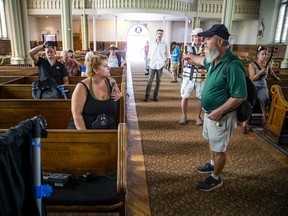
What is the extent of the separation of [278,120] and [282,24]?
13.7 meters

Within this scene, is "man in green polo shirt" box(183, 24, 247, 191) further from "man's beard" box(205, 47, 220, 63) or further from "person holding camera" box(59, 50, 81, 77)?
"person holding camera" box(59, 50, 81, 77)

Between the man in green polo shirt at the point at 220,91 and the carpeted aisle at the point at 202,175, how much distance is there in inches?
14.0

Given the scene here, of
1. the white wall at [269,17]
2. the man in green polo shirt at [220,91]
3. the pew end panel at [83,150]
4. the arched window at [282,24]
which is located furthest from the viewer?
the white wall at [269,17]

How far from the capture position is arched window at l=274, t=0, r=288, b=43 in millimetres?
14148

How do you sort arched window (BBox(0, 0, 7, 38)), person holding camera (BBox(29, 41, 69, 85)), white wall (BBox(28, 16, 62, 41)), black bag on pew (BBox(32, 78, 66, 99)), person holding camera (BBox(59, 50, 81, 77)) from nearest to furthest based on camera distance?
black bag on pew (BBox(32, 78, 66, 99))
person holding camera (BBox(29, 41, 69, 85))
person holding camera (BBox(59, 50, 81, 77))
arched window (BBox(0, 0, 7, 38))
white wall (BBox(28, 16, 62, 41))

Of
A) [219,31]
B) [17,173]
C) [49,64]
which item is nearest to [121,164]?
[17,173]

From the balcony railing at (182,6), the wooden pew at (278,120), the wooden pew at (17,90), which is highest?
the balcony railing at (182,6)

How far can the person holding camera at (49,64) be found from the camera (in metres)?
3.56

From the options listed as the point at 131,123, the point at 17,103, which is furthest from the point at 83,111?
the point at 131,123

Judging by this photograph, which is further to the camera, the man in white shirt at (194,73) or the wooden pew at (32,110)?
the man in white shirt at (194,73)

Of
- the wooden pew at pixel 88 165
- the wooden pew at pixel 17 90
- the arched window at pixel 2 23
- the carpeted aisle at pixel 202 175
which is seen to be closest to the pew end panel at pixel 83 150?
the wooden pew at pixel 88 165

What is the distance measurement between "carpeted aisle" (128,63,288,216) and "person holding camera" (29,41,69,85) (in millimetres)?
1631

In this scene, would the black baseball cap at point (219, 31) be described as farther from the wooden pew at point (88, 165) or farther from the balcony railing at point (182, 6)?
the balcony railing at point (182, 6)

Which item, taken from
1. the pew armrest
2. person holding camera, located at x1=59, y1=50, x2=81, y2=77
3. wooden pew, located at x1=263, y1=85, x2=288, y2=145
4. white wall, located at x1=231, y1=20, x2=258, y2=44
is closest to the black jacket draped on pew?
the pew armrest
